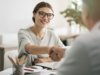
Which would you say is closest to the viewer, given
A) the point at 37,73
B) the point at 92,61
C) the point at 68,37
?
the point at 92,61

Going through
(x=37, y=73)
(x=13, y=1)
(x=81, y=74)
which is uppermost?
(x=13, y=1)

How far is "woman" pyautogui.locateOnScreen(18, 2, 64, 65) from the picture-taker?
8.08 feet

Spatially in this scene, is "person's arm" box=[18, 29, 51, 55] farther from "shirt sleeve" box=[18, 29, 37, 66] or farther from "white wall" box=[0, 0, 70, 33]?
"white wall" box=[0, 0, 70, 33]

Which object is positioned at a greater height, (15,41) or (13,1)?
(13,1)

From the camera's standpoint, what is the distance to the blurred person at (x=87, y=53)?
0.78m

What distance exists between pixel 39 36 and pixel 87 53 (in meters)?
1.93

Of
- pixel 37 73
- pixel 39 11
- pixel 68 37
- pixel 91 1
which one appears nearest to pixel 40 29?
pixel 39 11

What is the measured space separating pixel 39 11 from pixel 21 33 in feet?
1.06

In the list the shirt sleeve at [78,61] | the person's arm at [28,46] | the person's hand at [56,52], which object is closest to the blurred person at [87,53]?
the shirt sleeve at [78,61]

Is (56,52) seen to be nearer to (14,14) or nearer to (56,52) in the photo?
(56,52)

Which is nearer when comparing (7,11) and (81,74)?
(81,74)

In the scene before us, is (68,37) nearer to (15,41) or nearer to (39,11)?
(15,41)

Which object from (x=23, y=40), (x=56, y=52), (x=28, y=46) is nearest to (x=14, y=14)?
(x=23, y=40)

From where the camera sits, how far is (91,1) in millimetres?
817
